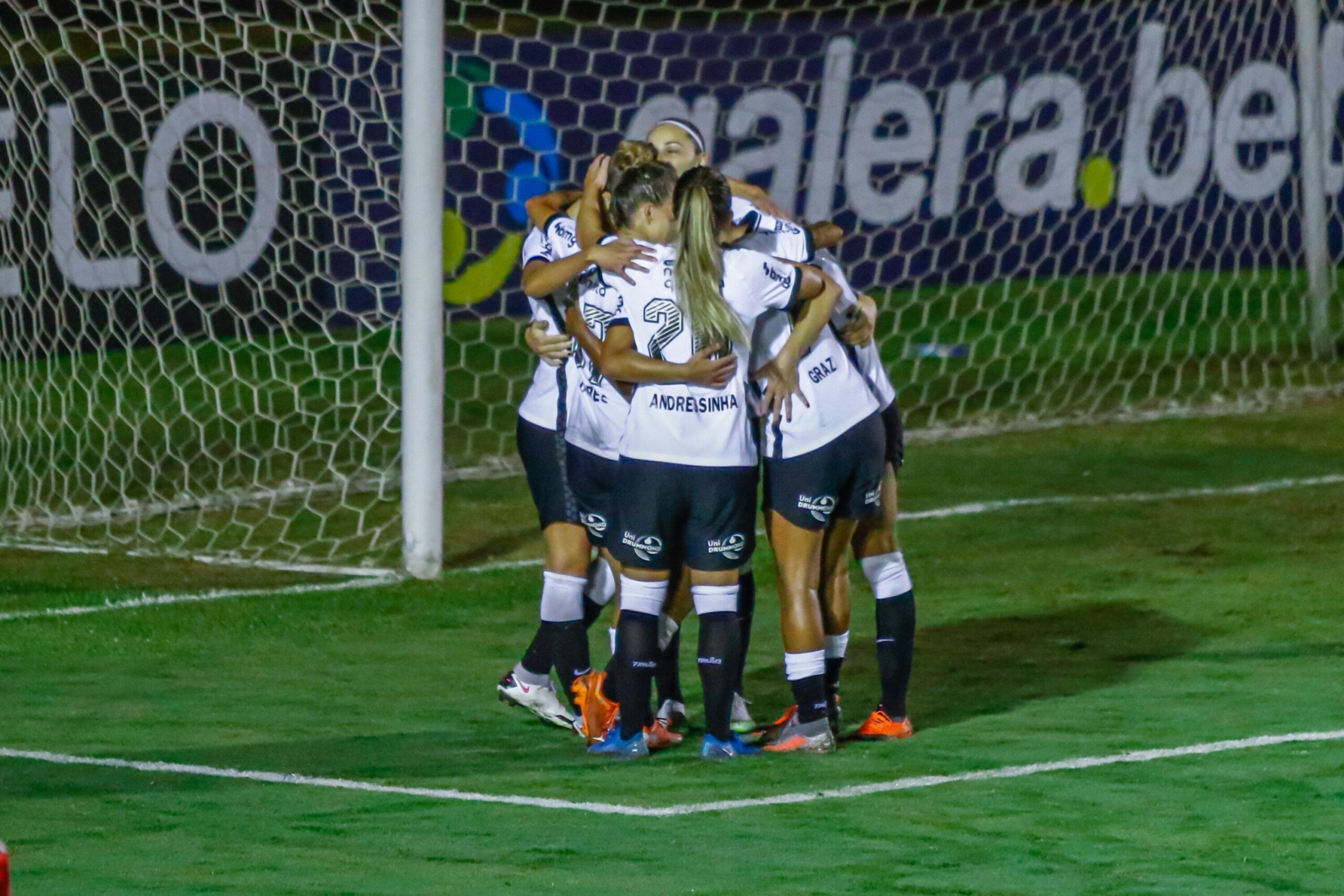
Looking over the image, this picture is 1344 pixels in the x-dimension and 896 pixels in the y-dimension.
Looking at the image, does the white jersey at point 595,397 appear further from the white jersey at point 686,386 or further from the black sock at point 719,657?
the black sock at point 719,657

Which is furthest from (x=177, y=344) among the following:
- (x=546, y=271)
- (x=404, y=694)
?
(x=546, y=271)

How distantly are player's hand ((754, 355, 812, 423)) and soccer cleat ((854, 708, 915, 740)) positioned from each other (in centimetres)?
87

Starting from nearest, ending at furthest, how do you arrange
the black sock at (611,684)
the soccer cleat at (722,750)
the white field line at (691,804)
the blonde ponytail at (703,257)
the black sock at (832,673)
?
the white field line at (691,804)
the blonde ponytail at (703,257)
the soccer cleat at (722,750)
the black sock at (611,684)
the black sock at (832,673)

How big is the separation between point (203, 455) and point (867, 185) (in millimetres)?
5653

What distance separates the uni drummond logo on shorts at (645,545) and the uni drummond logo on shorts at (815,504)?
0.38 m

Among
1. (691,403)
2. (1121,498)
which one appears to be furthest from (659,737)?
(1121,498)

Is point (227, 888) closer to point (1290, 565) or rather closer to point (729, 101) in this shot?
point (1290, 565)

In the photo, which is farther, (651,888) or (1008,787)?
(1008,787)

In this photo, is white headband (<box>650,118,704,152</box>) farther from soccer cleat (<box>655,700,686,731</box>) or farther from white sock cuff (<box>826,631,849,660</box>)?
soccer cleat (<box>655,700,686,731</box>)

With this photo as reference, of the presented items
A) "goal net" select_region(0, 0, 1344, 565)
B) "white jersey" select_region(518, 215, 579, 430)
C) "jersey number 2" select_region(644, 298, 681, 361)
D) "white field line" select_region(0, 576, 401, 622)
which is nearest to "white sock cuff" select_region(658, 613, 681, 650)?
"white jersey" select_region(518, 215, 579, 430)

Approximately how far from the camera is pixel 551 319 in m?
5.70

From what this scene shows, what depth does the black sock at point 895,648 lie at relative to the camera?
558cm

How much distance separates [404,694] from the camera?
245 inches

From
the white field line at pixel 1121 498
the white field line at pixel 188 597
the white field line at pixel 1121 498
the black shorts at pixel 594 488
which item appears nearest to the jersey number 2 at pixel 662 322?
the black shorts at pixel 594 488
